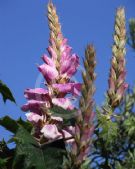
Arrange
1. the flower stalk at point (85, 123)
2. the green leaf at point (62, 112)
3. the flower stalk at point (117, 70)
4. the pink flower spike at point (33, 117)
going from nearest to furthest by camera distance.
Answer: the flower stalk at point (85, 123) < the flower stalk at point (117, 70) < the green leaf at point (62, 112) < the pink flower spike at point (33, 117)

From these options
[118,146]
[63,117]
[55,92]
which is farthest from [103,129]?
[118,146]

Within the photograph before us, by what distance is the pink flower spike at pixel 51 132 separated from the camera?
1007mm

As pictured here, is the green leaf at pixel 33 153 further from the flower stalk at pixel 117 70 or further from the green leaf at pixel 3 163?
the flower stalk at pixel 117 70

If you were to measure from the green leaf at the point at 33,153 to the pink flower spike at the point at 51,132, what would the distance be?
1.0 inches

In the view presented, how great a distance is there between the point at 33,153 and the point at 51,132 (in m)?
0.05

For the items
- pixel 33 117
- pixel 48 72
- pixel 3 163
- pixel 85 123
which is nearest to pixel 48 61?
pixel 48 72

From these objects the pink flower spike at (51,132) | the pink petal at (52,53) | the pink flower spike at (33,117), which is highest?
the pink petal at (52,53)

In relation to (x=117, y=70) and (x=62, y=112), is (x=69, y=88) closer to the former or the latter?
(x=62, y=112)

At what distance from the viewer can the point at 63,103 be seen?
1069 millimetres

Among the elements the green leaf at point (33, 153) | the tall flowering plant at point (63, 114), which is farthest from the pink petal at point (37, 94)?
the green leaf at point (33, 153)

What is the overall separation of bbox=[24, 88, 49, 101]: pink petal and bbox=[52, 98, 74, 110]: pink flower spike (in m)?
0.04

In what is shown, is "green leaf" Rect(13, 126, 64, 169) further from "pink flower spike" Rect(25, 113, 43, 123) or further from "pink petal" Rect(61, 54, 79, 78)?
"pink petal" Rect(61, 54, 79, 78)

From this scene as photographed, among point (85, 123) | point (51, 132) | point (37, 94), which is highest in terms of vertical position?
point (37, 94)

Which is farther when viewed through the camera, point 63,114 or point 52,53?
point 52,53
